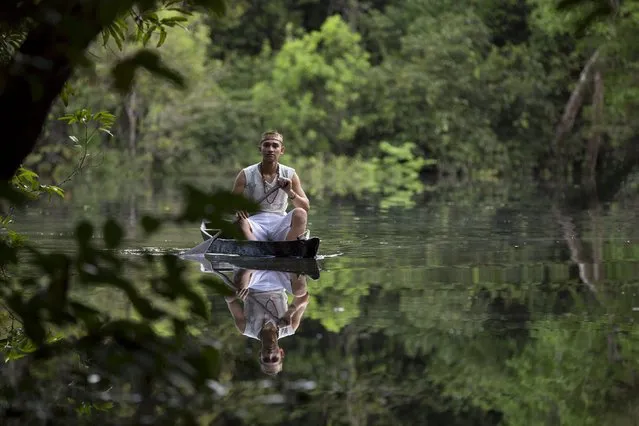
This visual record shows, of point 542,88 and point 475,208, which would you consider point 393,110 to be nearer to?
point 542,88

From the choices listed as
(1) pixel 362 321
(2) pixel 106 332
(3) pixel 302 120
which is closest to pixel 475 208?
(1) pixel 362 321

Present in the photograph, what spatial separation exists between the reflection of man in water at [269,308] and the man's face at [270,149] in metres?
1.94

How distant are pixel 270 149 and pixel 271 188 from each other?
42cm

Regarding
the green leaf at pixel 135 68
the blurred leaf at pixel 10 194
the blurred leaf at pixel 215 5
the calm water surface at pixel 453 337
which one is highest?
the blurred leaf at pixel 215 5

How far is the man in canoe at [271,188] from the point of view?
46.2 ft

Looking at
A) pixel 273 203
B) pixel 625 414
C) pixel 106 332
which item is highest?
pixel 273 203

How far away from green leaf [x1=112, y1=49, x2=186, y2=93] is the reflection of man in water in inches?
135

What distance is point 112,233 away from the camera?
3.59 m

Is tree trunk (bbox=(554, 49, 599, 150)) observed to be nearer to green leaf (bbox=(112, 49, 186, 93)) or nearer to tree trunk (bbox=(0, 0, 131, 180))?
tree trunk (bbox=(0, 0, 131, 180))

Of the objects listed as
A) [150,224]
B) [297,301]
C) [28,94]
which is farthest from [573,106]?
[150,224]

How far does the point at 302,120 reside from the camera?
1900 inches

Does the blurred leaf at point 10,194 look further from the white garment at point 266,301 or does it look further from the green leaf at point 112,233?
the white garment at point 266,301

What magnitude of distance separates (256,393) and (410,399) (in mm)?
715

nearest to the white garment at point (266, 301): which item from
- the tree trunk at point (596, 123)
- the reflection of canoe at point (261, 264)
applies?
the reflection of canoe at point (261, 264)
